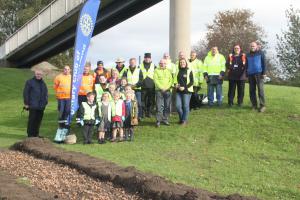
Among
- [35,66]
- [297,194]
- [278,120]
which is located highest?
[35,66]

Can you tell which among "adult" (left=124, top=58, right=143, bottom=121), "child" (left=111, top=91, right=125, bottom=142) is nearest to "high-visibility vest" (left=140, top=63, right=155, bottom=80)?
"adult" (left=124, top=58, right=143, bottom=121)

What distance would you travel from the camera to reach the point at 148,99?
16.3 m

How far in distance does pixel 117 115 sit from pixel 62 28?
15.6m

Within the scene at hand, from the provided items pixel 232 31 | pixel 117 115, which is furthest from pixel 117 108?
pixel 232 31

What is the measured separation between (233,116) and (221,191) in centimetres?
727

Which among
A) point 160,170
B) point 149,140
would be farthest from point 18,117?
point 160,170

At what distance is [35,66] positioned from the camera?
40688mm

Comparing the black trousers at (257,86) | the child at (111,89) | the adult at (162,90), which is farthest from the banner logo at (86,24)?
the black trousers at (257,86)

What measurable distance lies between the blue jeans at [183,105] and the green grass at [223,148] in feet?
1.13

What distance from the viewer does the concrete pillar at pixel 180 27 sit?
20.3 meters

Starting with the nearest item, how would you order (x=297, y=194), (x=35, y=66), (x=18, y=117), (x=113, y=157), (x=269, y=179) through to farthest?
(x=297, y=194) → (x=269, y=179) → (x=113, y=157) → (x=18, y=117) → (x=35, y=66)

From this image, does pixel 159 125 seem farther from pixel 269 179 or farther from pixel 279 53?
pixel 279 53

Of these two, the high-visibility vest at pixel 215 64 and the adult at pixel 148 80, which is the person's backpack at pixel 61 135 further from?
the high-visibility vest at pixel 215 64

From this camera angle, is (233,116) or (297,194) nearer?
(297,194)
